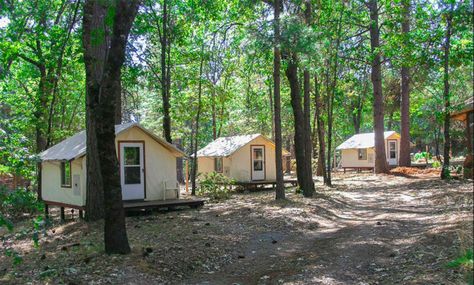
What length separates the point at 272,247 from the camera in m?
9.25

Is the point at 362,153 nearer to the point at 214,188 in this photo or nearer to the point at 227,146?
the point at 227,146

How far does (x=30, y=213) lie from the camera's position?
658 inches

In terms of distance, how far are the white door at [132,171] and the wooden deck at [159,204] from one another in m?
0.42

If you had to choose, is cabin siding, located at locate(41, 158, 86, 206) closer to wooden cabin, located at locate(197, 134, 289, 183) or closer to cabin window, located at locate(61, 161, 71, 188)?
cabin window, located at locate(61, 161, 71, 188)

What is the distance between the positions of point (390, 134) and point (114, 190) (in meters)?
29.1

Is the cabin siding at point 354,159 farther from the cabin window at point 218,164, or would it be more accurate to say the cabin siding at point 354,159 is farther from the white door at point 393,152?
the cabin window at point 218,164

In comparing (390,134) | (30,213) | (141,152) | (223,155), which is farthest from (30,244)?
(390,134)

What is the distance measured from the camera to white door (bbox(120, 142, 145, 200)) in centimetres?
1440

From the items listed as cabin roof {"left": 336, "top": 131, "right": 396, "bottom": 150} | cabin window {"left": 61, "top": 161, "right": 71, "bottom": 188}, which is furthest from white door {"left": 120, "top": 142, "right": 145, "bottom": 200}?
cabin roof {"left": 336, "top": 131, "right": 396, "bottom": 150}

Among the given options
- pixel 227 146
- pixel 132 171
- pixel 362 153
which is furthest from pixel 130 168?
pixel 362 153

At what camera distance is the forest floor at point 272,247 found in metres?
6.73

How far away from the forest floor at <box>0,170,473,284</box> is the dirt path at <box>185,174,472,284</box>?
0.07 ft

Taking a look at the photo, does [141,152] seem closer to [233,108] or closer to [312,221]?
[312,221]

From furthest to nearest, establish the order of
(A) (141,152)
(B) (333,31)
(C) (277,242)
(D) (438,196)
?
(B) (333,31) → (A) (141,152) → (D) (438,196) → (C) (277,242)
